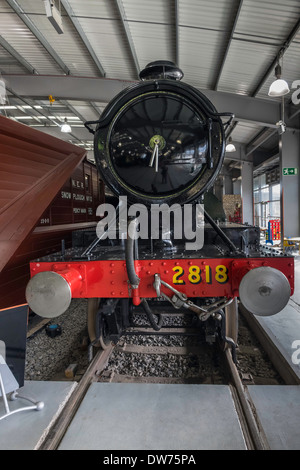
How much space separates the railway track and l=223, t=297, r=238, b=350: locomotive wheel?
0.47 feet

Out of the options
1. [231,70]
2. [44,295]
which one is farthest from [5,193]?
[231,70]

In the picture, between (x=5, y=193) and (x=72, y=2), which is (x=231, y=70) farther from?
(x=5, y=193)

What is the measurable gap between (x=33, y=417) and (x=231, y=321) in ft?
6.03

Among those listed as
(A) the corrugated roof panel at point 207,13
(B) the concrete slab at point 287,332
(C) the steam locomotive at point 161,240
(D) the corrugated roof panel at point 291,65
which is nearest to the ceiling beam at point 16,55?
(A) the corrugated roof panel at point 207,13

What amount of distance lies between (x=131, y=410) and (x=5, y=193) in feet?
8.09

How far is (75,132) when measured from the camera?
1344 centimetres

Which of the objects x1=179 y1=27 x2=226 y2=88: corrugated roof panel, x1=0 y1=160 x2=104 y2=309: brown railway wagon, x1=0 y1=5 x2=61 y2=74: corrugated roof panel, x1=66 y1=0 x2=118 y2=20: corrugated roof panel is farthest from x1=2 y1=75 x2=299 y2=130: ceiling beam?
x1=0 y1=160 x2=104 y2=309: brown railway wagon

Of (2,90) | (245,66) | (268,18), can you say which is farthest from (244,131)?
(2,90)

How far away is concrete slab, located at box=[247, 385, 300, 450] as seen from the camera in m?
1.72

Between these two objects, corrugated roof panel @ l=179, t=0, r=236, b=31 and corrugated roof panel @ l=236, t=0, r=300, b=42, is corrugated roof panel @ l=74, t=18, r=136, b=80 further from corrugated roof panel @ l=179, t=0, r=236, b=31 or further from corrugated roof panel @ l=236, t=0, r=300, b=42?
corrugated roof panel @ l=236, t=0, r=300, b=42

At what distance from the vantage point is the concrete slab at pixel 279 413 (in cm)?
172

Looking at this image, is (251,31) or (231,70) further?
(231,70)

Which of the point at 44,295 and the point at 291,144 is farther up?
the point at 291,144

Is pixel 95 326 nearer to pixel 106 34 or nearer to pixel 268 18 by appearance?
pixel 268 18
